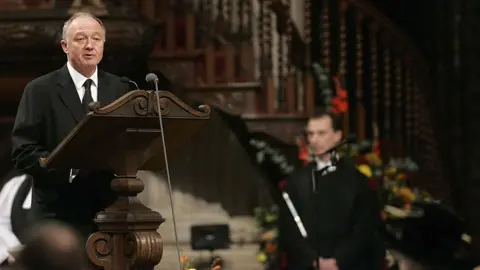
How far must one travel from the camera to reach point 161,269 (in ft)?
14.9

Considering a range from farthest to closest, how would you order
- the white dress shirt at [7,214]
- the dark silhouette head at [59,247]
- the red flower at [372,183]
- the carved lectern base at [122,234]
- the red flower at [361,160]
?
1. the red flower at [361,160]
2. the red flower at [372,183]
3. the white dress shirt at [7,214]
4. the dark silhouette head at [59,247]
5. the carved lectern base at [122,234]

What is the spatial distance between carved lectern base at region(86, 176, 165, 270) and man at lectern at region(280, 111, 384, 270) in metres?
2.03

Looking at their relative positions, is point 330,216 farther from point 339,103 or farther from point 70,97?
point 70,97

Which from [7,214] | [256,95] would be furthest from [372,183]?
[7,214]

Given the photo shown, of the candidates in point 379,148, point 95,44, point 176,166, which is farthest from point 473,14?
point 95,44

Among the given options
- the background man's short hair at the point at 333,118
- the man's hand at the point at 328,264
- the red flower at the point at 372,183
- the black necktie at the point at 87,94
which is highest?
the black necktie at the point at 87,94

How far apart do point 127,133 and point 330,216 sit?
2.44 meters

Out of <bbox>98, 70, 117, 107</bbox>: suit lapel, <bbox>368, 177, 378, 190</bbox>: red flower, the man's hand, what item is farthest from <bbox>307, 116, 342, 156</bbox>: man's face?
<bbox>98, 70, 117, 107</bbox>: suit lapel

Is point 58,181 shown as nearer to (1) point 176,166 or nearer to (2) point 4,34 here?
(2) point 4,34

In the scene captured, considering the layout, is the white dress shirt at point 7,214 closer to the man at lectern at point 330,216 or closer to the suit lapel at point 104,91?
the man at lectern at point 330,216

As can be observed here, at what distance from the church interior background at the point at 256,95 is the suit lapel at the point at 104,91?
7.66 feet

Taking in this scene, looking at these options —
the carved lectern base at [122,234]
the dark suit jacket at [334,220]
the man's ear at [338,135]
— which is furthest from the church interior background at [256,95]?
the carved lectern base at [122,234]

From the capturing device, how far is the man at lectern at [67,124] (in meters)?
3.66

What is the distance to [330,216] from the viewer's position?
5715mm
